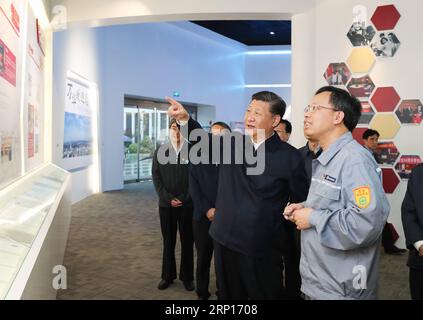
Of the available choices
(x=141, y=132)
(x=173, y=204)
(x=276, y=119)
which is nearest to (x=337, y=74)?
(x=173, y=204)

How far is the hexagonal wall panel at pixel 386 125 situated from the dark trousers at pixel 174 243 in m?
2.37

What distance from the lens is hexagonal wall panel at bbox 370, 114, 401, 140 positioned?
4250mm

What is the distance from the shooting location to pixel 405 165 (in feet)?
13.8

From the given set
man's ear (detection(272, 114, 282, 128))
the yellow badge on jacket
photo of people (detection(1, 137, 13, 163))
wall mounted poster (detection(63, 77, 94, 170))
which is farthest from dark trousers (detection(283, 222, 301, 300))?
wall mounted poster (detection(63, 77, 94, 170))

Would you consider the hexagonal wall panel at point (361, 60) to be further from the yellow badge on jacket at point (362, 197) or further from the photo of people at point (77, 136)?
the photo of people at point (77, 136)

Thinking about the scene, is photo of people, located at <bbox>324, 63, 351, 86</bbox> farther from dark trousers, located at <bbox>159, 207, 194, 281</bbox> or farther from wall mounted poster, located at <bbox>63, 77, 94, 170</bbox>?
wall mounted poster, located at <bbox>63, 77, 94, 170</bbox>

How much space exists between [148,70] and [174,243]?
23.3ft

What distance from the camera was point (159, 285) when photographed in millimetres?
3197

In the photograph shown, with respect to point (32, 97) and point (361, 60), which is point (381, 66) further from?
point (32, 97)

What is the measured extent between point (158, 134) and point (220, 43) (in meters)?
3.61

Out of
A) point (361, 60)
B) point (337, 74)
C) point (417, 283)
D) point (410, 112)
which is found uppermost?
point (361, 60)

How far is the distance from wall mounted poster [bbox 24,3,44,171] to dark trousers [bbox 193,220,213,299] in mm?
1580

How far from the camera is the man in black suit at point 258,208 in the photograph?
6.11 ft
